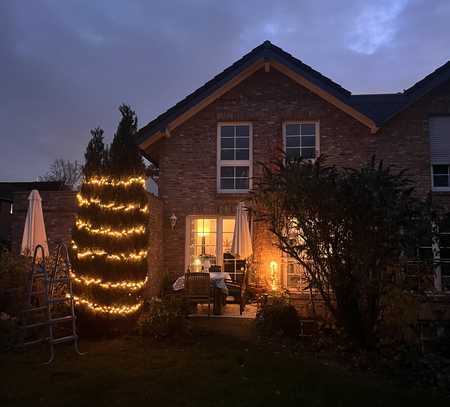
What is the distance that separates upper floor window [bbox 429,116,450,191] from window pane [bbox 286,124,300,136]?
12.6ft

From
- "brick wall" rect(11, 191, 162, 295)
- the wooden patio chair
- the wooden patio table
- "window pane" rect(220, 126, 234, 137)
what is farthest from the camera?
"window pane" rect(220, 126, 234, 137)

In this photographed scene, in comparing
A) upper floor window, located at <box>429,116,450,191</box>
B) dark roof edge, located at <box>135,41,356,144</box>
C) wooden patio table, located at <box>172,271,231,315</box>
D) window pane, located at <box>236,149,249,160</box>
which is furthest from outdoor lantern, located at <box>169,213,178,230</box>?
upper floor window, located at <box>429,116,450,191</box>

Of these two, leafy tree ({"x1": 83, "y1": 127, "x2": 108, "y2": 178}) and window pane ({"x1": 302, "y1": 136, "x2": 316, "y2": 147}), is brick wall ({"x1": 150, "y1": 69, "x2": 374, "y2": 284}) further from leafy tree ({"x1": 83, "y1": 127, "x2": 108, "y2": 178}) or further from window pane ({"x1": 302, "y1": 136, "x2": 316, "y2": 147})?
leafy tree ({"x1": 83, "y1": 127, "x2": 108, "y2": 178})

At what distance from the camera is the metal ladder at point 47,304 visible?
18.7ft

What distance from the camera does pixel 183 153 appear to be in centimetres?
1212

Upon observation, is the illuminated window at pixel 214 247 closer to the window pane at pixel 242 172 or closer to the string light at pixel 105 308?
the window pane at pixel 242 172

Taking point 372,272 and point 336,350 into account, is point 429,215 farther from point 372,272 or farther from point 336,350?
point 336,350

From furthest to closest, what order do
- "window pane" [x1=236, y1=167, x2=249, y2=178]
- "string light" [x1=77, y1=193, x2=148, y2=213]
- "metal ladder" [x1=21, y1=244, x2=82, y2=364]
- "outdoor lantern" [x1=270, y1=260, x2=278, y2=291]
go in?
"window pane" [x1=236, y1=167, x2=249, y2=178]
"outdoor lantern" [x1=270, y1=260, x2=278, y2=291]
"string light" [x1=77, y1=193, x2=148, y2=213]
"metal ladder" [x1=21, y1=244, x2=82, y2=364]

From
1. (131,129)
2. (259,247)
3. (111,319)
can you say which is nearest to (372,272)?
(111,319)

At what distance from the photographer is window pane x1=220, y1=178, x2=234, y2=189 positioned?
39.5 feet

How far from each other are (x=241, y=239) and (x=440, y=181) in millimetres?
6220

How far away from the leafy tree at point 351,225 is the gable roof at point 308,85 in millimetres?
5948

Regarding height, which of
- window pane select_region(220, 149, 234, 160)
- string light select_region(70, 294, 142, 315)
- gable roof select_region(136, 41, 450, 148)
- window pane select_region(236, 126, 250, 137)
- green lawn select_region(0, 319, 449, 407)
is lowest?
green lawn select_region(0, 319, 449, 407)

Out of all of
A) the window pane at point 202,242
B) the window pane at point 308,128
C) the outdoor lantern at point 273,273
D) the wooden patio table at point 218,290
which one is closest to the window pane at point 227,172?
the window pane at point 202,242
